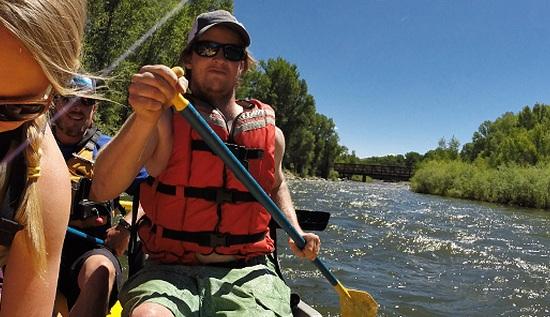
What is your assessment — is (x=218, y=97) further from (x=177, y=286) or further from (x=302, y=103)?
(x=302, y=103)

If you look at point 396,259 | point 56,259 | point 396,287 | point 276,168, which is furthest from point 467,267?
point 56,259

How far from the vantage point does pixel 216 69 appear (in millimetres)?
2023

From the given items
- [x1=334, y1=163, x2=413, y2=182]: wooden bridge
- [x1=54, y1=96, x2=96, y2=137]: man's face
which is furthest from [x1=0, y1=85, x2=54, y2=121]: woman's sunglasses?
[x1=334, y1=163, x2=413, y2=182]: wooden bridge

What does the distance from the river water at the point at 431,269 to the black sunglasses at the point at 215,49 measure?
111 inches

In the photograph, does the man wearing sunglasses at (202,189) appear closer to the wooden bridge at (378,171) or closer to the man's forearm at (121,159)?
the man's forearm at (121,159)

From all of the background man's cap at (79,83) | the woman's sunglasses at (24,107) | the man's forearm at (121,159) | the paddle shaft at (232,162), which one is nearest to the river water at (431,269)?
the paddle shaft at (232,162)

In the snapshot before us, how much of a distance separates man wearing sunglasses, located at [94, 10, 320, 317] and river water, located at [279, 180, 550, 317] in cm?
248

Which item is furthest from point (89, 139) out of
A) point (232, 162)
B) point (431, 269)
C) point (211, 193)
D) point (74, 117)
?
point (431, 269)

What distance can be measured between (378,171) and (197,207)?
6046 centimetres

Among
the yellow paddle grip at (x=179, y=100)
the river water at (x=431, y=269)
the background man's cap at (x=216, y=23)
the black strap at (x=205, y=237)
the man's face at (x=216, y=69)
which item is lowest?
the river water at (x=431, y=269)

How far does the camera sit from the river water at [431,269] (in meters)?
4.71

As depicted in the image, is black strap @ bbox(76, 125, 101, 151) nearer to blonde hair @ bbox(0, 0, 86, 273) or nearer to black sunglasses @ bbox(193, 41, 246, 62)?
black sunglasses @ bbox(193, 41, 246, 62)

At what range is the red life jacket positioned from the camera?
185cm

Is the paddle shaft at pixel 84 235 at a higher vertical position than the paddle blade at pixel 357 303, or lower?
higher
